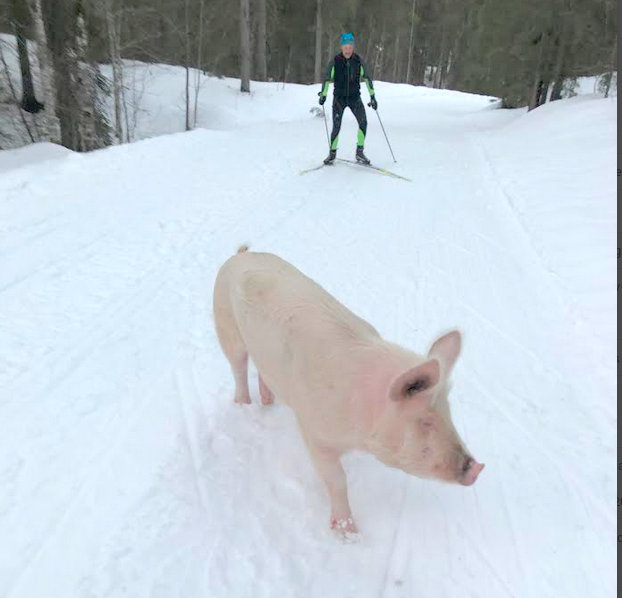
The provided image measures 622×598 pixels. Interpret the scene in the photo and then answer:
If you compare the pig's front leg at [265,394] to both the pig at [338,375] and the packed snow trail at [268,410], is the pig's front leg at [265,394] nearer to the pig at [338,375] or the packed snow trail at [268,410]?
the packed snow trail at [268,410]

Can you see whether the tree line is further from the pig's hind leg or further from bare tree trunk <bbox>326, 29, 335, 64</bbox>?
the pig's hind leg

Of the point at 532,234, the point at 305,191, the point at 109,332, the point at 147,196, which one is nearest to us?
the point at 109,332

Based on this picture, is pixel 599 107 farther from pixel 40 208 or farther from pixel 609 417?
pixel 40 208

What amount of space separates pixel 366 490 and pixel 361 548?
1.18 ft

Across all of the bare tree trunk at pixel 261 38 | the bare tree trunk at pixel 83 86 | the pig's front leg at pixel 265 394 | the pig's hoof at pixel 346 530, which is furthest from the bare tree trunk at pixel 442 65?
the pig's hoof at pixel 346 530

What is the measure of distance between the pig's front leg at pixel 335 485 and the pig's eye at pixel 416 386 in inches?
28.3

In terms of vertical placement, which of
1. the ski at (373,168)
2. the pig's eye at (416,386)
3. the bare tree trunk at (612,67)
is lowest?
the ski at (373,168)

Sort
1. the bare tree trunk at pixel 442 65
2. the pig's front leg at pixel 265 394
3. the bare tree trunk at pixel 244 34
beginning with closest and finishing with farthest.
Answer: the pig's front leg at pixel 265 394, the bare tree trunk at pixel 244 34, the bare tree trunk at pixel 442 65

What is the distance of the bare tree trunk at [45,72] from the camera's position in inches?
372

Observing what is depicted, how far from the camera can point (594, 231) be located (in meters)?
6.04

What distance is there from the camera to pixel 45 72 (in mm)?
9984

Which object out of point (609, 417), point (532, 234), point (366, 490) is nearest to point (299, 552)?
point (366, 490)

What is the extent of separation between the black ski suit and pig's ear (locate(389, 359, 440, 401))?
897cm

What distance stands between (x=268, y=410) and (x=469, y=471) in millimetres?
1760
